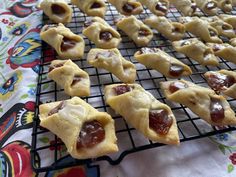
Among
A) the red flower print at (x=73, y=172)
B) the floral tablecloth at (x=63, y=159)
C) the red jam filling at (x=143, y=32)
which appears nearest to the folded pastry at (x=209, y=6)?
the red jam filling at (x=143, y=32)

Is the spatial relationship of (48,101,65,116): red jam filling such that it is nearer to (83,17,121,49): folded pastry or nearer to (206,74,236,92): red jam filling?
(83,17,121,49): folded pastry

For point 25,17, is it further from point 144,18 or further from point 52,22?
point 144,18

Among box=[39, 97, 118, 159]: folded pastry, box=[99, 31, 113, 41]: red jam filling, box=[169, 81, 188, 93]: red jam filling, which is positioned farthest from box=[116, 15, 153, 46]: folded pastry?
box=[39, 97, 118, 159]: folded pastry

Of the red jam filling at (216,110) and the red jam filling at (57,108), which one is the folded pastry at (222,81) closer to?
the red jam filling at (216,110)

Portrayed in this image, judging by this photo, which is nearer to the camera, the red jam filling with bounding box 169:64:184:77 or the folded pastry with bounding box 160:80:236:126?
the folded pastry with bounding box 160:80:236:126

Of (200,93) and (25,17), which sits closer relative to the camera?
(200,93)

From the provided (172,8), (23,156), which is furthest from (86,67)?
(172,8)
